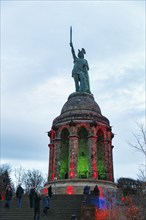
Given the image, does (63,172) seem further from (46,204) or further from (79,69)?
(46,204)

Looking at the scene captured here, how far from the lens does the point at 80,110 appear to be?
31.6 metres

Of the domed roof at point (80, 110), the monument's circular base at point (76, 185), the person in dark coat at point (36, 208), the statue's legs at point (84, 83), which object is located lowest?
the person in dark coat at point (36, 208)

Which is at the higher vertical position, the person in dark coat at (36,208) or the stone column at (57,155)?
the stone column at (57,155)

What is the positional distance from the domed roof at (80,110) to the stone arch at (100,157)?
5.08 feet

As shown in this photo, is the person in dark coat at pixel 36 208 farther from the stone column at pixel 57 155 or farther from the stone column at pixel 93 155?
the stone column at pixel 57 155

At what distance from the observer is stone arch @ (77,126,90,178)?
30413 millimetres

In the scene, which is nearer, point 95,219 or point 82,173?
point 95,219

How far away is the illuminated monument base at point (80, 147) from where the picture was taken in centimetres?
2878

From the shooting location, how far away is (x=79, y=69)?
34.2 metres

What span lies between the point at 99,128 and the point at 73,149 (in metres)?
3.60

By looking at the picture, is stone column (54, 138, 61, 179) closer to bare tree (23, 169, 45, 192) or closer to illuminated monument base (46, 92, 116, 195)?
illuminated monument base (46, 92, 116, 195)

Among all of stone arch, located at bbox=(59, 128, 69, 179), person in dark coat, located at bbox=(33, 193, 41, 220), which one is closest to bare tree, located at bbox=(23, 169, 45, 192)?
stone arch, located at bbox=(59, 128, 69, 179)

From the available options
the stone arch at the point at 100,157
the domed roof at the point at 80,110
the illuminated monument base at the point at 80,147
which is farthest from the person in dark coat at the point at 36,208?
the domed roof at the point at 80,110

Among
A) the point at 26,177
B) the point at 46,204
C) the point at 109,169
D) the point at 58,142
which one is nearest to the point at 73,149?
the point at 58,142
